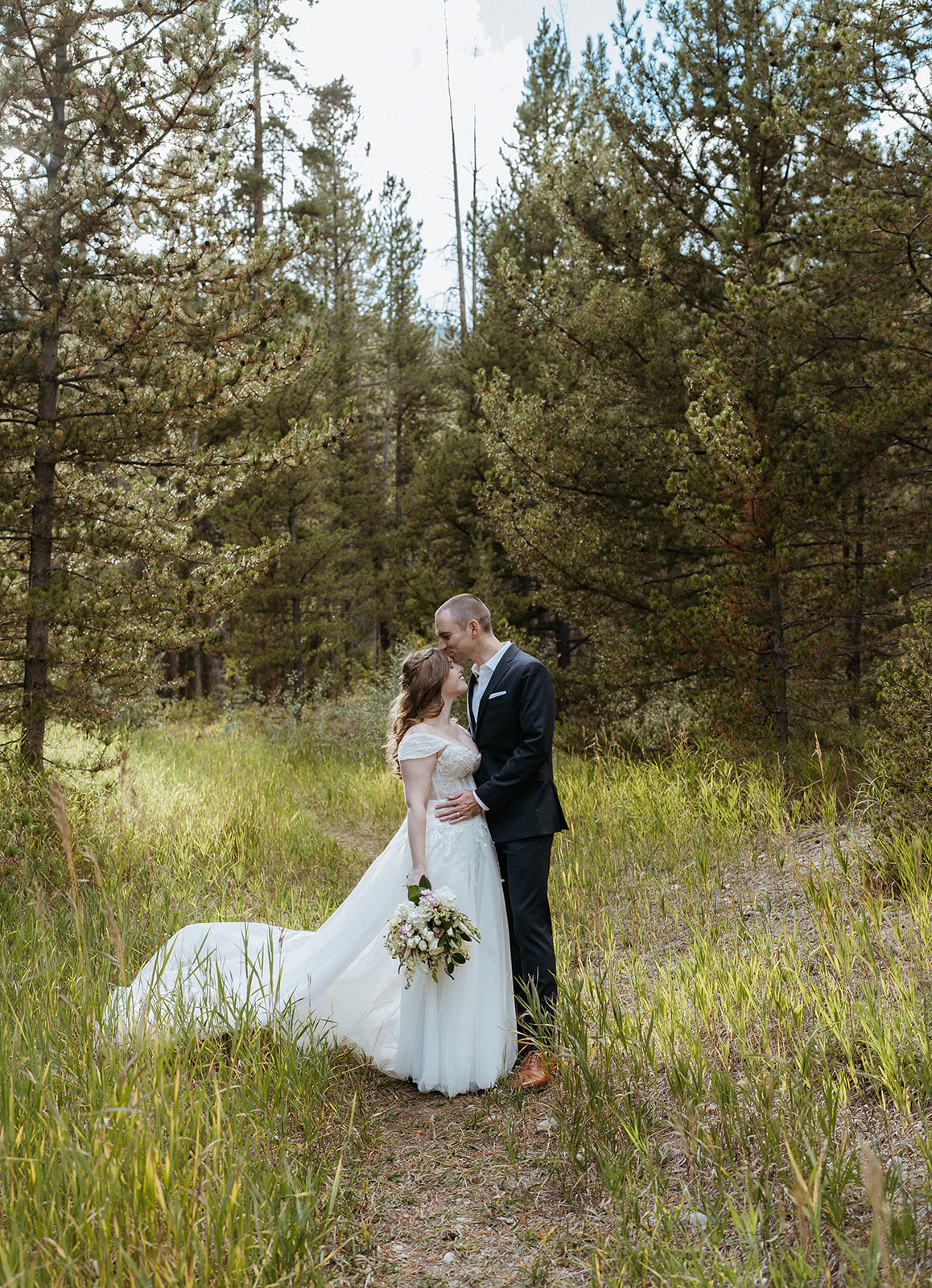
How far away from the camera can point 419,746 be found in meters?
3.81

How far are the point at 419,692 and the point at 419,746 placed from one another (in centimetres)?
25

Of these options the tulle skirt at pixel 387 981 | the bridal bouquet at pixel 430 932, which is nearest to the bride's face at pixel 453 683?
the tulle skirt at pixel 387 981

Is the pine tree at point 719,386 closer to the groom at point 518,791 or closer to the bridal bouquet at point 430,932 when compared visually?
the groom at point 518,791

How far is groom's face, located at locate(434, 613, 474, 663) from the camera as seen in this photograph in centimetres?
394

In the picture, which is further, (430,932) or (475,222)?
(475,222)

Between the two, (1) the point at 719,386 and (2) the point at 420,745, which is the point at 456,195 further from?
(2) the point at 420,745

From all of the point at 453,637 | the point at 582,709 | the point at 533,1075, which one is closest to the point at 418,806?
the point at 453,637

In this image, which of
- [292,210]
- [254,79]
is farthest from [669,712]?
[254,79]

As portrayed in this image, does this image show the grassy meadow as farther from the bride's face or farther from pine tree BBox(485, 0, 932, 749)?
pine tree BBox(485, 0, 932, 749)

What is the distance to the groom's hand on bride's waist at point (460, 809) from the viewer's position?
12.5 ft

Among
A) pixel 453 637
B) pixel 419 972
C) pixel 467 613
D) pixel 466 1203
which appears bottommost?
pixel 466 1203

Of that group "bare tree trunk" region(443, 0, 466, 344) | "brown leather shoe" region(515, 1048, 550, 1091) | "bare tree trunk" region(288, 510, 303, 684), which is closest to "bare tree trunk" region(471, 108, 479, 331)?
"bare tree trunk" region(443, 0, 466, 344)

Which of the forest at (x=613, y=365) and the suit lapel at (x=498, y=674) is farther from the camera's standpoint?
the forest at (x=613, y=365)

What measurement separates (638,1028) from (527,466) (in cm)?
725
